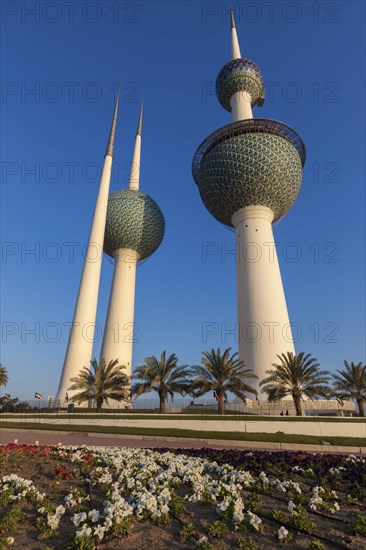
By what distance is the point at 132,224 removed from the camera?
2509 inches

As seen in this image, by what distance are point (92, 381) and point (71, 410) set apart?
3272 mm

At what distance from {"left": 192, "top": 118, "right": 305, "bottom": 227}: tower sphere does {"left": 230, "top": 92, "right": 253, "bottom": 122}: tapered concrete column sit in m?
7.12

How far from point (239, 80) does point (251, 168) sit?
22962mm

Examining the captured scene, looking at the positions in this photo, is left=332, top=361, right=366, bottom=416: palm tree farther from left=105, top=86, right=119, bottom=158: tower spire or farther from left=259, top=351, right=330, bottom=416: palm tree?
Answer: left=105, top=86, right=119, bottom=158: tower spire

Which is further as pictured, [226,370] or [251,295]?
[251,295]

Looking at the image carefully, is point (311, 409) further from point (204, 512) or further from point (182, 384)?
A: point (204, 512)

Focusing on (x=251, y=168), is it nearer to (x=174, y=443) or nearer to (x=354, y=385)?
(x=354, y=385)

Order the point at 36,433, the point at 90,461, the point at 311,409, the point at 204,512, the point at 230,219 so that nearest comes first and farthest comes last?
1. the point at 204,512
2. the point at 90,461
3. the point at 36,433
4. the point at 311,409
5. the point at 230,219

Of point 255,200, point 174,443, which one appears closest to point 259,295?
point 255,200

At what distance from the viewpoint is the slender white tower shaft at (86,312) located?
44969mm

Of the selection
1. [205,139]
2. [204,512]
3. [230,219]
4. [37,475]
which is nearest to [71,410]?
[37,475]

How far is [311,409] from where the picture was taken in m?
38.9

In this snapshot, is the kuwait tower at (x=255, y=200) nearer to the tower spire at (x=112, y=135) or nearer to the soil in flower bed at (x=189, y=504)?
the tower spire at (x=112, y=135)

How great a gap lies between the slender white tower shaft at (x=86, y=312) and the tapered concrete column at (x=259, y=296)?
66.3ft
